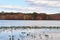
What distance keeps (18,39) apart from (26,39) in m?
0.76

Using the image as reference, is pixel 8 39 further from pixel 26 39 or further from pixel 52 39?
pixel 52 39

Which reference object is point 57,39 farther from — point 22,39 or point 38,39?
point 22,39

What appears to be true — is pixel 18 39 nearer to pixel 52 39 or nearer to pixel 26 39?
pixel 26 39

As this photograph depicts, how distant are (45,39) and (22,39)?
2086 millimetres

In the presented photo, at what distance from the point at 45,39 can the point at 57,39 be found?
1072 mm

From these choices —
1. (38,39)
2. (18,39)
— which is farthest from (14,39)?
(38,39)

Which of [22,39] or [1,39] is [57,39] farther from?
[1,39]

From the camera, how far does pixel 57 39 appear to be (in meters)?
22.7

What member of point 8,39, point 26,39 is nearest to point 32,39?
point 26,39

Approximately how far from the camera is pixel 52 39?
23000 mm

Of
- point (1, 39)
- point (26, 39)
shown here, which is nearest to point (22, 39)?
point (26, 39)

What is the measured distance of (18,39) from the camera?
875 inches

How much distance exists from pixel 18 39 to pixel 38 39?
71.0 inches

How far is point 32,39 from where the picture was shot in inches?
883
